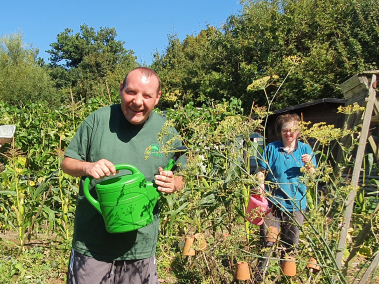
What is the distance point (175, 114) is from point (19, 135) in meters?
2.16

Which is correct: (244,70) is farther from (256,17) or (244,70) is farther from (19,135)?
(19,135)

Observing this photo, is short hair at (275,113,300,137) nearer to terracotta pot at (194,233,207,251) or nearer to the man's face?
terracotta pot at (194,233,207,251)

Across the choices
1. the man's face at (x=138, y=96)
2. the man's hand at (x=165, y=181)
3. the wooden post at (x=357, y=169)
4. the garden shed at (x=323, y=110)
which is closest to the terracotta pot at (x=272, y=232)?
the wooden post at (x=357, y=169)

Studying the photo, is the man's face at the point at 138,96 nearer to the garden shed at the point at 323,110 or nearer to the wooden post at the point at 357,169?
the wooden post at the point at 357,169

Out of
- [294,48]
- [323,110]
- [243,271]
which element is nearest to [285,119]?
[243,271]

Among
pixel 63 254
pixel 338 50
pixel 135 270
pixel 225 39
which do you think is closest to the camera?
pixel 135 270

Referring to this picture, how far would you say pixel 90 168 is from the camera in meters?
1.41

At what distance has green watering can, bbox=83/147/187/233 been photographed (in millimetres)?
1373

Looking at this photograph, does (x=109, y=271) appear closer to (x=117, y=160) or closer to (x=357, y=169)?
(x=117, y=160)

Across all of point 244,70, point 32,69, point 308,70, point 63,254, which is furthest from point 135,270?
point 32,69

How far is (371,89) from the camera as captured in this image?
1.61 meters

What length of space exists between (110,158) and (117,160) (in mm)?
34

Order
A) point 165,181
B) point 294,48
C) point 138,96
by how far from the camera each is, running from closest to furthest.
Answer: point 165,181 → point 138,96 → point 294,48

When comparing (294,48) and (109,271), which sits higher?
(294,48)
